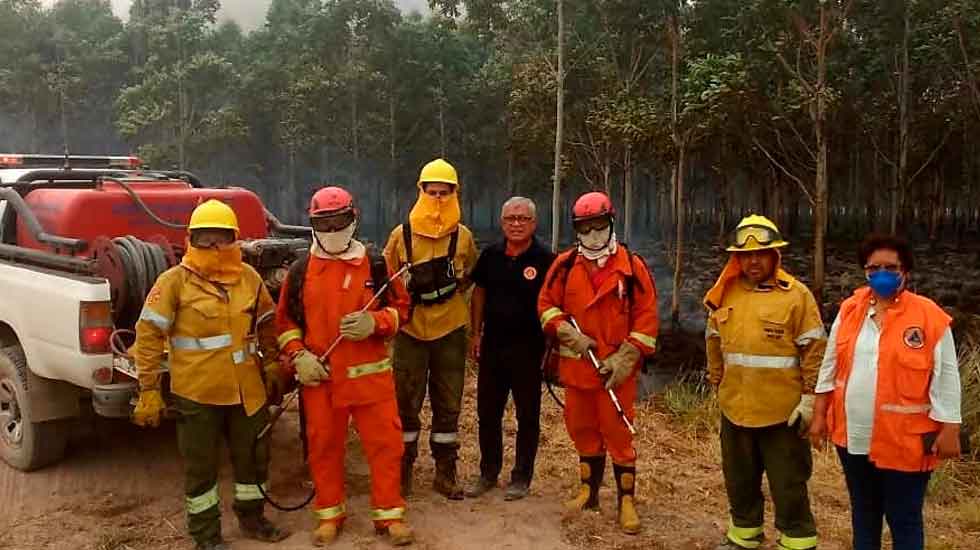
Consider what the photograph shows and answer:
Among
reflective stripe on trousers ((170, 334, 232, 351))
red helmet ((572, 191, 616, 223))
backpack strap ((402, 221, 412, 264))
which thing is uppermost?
red helmet ((572, 191, 616, 223))

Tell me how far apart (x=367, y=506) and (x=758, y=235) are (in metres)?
2.62

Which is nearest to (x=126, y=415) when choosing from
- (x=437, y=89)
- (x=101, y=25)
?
(x=437, y=89)

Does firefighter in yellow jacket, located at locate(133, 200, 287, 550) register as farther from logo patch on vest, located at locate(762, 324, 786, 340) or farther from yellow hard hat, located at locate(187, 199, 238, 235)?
logo patch on vest, located at locate(762, 324, 786, 340)

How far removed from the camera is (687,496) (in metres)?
5.01

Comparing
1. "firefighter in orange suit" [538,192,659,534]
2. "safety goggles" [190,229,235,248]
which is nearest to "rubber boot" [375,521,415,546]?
"firefighter in orange suit" [538,192,659,534]

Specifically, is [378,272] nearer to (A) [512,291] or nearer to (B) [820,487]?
(A) [512,291]

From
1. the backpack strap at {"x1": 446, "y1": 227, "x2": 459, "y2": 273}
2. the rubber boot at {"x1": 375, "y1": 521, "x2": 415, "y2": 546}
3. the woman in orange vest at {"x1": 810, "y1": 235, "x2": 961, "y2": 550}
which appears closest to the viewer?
the woman in orange vest at {"x1": 810, "y1": 235, "x2": 961, "y2": 550}

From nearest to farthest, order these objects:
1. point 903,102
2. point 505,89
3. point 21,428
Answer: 1. point 21,428
2. point 903,102
3. point 505,89

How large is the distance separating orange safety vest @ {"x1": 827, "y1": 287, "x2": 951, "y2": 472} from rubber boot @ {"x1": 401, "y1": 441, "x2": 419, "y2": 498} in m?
2.49

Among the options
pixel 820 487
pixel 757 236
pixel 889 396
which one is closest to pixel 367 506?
pixel 757 236

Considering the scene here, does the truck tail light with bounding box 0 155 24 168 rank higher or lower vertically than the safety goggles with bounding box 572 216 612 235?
higher

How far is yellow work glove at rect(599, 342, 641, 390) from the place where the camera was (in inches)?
164

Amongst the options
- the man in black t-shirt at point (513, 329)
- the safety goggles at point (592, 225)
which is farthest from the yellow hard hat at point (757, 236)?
the man in black t-shirt at point (513, 329)

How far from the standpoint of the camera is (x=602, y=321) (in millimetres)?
4316
